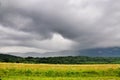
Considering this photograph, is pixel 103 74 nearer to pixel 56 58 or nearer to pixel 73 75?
pixel 73 75

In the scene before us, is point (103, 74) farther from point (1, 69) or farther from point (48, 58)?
point (48, 58)

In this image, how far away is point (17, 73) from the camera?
61562 millimetres

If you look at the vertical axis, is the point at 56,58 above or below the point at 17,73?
above

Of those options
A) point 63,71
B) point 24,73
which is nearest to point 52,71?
point 63,71

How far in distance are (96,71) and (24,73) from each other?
54.5ft

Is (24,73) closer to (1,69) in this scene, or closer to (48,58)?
(1,69)

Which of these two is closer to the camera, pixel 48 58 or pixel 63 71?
pixel 63 71

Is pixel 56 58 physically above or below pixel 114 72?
above

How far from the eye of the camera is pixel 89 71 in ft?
211

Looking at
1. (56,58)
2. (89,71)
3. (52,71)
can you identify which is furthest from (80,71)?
(56,58)

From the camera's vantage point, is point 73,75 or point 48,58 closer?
point 73,75

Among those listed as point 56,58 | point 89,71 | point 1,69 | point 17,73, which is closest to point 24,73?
point 17,73

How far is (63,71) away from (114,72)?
1179cm

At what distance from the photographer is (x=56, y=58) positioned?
188375 mm
